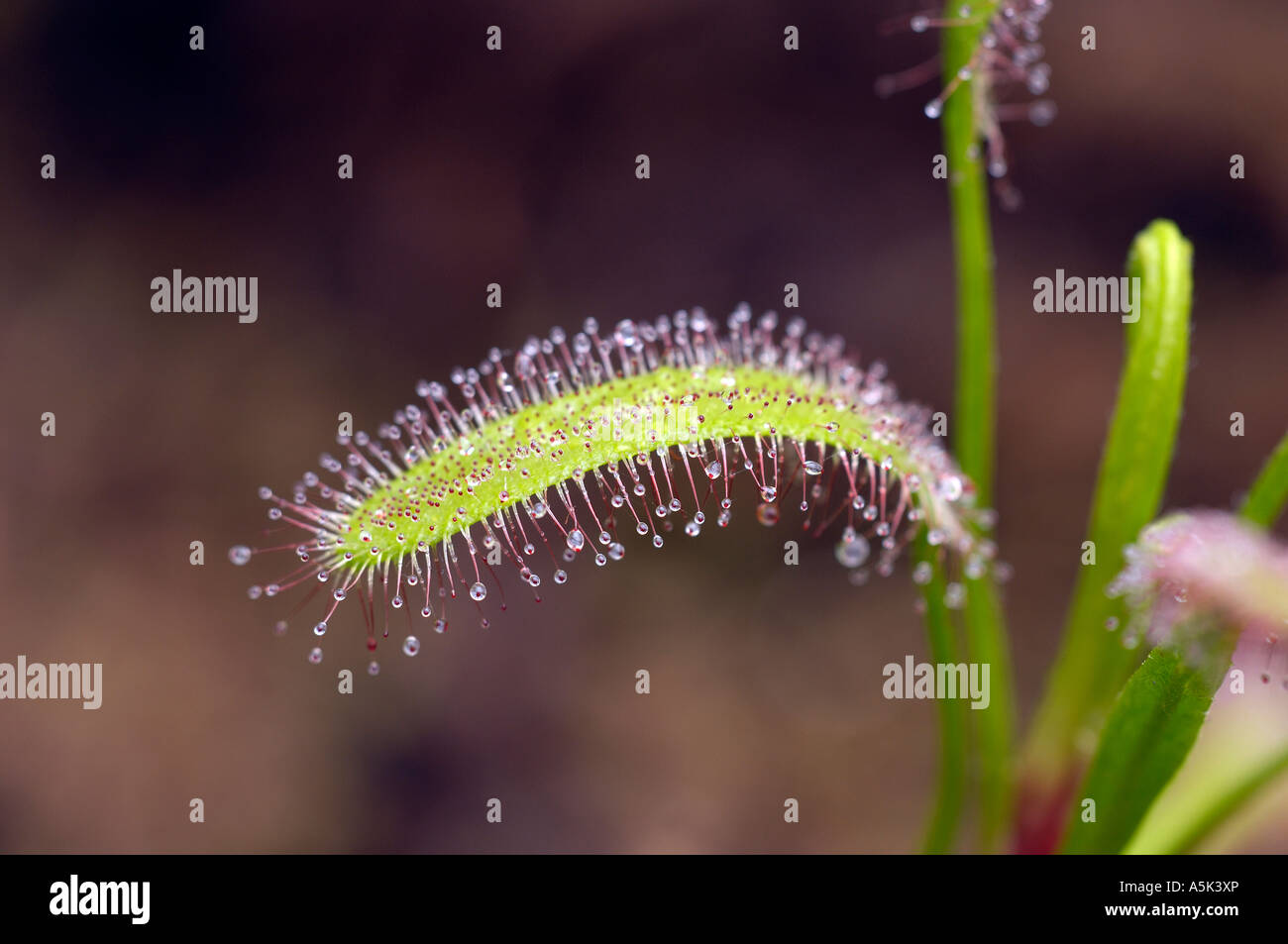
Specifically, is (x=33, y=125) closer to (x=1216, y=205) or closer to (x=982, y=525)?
(x=982, y=525)

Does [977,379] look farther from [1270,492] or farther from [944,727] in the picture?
[944,727]

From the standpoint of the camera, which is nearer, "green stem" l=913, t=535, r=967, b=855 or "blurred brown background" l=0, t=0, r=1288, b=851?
"green stem" l=913, t=535, r=967, b=855

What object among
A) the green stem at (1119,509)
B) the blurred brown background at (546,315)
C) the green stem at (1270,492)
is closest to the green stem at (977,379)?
the green stem at (1119,509)

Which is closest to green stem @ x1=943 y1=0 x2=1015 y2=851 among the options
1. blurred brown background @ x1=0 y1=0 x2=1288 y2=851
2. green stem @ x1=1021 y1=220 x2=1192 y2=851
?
green stem @ x1=1021 y1=220 x2=1192 y2=851

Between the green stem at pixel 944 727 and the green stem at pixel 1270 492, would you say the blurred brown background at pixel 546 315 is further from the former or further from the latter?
the green stem at pixel 1270 492

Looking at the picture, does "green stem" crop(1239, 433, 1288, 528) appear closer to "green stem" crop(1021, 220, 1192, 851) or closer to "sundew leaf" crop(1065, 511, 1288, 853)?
"sundew leaf" crop(1065, 511, 1288, 853)

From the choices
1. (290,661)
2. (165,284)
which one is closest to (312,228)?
(165,284)
